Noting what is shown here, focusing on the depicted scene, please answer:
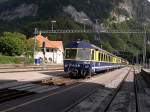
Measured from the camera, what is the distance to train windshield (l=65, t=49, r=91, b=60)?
114 ft

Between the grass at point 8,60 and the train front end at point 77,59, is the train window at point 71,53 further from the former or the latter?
the grass at point 8,60

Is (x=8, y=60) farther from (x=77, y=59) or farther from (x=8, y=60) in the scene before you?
(x=77, y=59)

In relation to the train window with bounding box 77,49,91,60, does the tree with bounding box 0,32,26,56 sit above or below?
above

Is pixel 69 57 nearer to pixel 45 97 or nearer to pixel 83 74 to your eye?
pixel 83 74

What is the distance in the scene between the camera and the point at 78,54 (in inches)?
1371

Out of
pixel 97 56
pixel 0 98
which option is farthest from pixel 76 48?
pixel 0 98

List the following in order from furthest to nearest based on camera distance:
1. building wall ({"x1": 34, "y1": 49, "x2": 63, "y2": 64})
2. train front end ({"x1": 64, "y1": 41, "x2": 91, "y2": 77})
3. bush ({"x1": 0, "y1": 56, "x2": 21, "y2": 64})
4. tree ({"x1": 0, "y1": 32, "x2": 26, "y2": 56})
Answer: building wall ({"x1": 34, "y1": 49, "x2": 63, "y2": 64}), tree ({"x1": 0, "y1": 32, "x2": 26, "y2": 56}), bush ({"x1": 0, "y1": 56, "x2": 21, "y2": 64}), train front end ({"x1": 64, "y1": 41, "x2": 91, "y2": 77})

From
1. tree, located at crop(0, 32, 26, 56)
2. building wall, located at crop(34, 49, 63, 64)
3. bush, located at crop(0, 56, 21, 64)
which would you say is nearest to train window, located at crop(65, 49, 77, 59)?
bush, located at crop(0, 56, 21, 64)

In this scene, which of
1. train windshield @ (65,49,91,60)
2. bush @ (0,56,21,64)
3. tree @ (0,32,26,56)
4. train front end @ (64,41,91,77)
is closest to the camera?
Answer: train front end @ (64,41,91,77)

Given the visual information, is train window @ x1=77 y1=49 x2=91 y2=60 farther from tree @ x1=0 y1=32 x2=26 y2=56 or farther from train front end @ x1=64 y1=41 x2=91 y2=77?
tree @ x1=0 y1=32 x2=26 y2=56

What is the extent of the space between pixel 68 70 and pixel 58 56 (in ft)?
302

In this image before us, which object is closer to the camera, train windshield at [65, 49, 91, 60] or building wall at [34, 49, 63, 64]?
train windshield at [65, 49, 91, 60]

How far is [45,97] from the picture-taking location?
19.3 metres

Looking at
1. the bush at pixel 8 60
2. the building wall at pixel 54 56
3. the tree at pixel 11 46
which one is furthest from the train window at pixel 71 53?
the building wall at pixel 54 56
